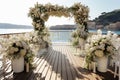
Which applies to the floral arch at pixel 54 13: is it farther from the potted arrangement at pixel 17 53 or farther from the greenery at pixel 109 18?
the greenery at pixel 109 18

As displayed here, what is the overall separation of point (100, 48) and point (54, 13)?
467 cm

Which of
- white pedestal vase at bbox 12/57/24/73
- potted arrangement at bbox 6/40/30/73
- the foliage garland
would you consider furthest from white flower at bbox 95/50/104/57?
the foliage garland

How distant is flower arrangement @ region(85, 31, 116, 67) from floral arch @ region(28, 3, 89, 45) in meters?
3.28

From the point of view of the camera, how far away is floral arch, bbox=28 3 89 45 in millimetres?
7102

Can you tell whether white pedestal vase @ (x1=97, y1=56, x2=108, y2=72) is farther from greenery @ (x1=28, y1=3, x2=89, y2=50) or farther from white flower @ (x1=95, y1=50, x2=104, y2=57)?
greenery @ (x1=28, y1=3, x2=89, y2=50)

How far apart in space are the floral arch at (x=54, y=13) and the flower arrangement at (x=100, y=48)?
328 centimetres

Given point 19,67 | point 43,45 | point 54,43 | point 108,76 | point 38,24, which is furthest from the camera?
point 54,43

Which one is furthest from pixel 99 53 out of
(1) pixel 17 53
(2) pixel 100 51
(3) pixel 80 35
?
(3) pixel 80 35

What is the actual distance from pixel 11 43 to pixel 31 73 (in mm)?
863

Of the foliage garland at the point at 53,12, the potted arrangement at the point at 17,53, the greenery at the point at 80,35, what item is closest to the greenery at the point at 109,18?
the foliage garland at the point at 53,12

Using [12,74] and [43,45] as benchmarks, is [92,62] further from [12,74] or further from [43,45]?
[43,45]

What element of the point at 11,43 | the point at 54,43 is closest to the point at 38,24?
the point at 54,43

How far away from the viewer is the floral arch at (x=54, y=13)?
7102 mm

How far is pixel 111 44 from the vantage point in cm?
358
